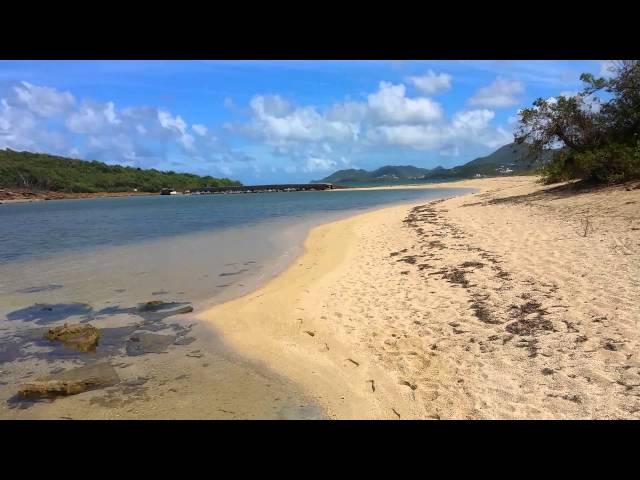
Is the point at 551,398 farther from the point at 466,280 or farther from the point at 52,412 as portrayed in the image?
the point at 52,412

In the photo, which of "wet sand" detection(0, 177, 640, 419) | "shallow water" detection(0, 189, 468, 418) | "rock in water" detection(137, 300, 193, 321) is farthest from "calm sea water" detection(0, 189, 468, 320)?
"wet sand" detection(0, 177, 640, 419)

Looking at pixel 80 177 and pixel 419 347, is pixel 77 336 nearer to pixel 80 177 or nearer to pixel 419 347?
pixel 419 347

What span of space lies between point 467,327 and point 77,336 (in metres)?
6.36

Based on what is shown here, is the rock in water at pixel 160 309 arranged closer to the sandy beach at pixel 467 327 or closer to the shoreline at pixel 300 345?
the shoreline at pixel 300 345

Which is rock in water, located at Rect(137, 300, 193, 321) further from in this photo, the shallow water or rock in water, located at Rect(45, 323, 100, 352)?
rock in water, located at Rect(45, 323, 100, 352)

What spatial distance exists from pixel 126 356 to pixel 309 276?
5514 millimetres

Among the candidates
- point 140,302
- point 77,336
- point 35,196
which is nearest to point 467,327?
point 77,336

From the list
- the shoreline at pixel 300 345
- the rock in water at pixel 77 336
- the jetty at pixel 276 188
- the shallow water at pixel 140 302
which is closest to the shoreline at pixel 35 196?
the jetty at pixel 276 188

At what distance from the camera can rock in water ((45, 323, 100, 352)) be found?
7637 mm

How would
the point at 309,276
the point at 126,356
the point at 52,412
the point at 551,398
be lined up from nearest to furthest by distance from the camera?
the point at 551,398
the point at 52,412
the point at 126,356
the point at 309,276

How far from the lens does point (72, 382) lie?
19.6ft
